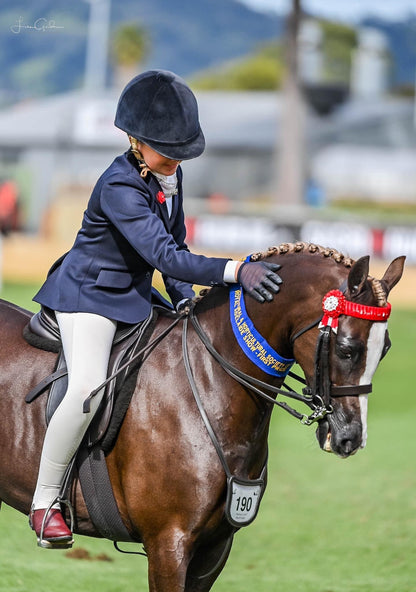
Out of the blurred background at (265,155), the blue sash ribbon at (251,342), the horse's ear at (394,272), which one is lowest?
the blurred background at (265,155)

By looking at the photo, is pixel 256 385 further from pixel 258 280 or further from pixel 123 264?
pixel 123 264

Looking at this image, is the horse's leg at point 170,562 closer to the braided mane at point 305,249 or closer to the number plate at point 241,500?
the number plate at point 241,500

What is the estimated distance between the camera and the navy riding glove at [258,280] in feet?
12.2

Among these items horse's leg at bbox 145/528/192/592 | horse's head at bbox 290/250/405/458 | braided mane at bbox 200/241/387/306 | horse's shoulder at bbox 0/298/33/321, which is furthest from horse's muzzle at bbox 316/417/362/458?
horse's shoulder at bbox 0/298/33/321

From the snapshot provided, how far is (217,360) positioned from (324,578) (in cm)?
259

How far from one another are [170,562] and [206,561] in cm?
33

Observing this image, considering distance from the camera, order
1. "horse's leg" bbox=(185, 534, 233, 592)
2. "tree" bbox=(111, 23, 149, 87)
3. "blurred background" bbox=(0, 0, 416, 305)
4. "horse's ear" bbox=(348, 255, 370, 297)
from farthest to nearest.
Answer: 1. "tree" bbox=(111, 23, 149, 87)
2. "blurred background" bbox=(0, 0, 416, 305)
3. "horse's leg" bbox=(185, 534, 233, 592)
4. "horse's ear" bbox=(348, 255, 370, 297)

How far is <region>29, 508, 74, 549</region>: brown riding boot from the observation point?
3.94 m

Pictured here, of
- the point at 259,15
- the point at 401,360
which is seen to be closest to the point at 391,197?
the point at 401,360

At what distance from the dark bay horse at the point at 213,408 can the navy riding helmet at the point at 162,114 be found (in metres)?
0.58

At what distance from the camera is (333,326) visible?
11.8 ft

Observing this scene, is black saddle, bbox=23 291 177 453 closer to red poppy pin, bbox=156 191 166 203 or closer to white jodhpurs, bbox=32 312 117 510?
white jodhpurs, bbox=32 312 117 510

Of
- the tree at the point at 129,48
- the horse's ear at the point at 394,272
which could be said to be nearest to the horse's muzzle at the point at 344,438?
the horse's ear at the point at 394,272

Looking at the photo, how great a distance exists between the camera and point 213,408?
154 inches
